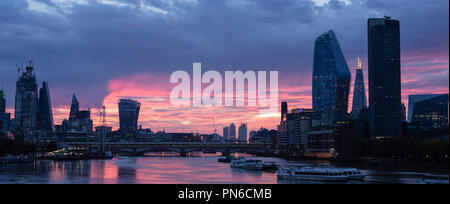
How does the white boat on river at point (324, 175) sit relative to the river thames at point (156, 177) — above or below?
above

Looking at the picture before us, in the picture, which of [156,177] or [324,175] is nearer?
[324,175]

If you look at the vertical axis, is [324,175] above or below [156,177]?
above

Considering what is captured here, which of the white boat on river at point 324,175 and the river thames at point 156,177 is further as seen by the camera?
the white boat on river at point 324,175

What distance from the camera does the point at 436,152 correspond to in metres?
102

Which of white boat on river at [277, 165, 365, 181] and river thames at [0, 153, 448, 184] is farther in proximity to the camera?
white boat on river at [277, 165, 365, 181]

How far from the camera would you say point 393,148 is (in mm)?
A: 122375

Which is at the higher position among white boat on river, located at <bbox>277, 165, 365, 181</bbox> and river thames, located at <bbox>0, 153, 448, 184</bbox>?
white boat on river, located at <bbox>277, 165, 365, 181</bbox>
